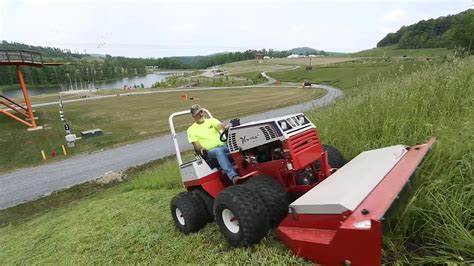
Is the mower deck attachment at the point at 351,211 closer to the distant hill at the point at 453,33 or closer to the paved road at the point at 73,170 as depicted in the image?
the distant hill at the point at 453,33

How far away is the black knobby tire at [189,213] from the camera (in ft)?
15.9

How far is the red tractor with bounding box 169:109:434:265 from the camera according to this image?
292cm

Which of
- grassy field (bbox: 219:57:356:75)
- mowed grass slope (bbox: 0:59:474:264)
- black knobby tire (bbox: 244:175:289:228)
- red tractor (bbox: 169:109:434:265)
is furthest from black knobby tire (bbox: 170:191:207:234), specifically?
grassy field (bbox: 219:57:356:75)

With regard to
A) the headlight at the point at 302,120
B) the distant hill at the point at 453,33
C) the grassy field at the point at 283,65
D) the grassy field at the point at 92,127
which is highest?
the distant hill at the point at 453,33

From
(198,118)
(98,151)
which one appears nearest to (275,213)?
(198,118)

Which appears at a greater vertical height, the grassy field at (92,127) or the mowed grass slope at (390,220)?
the mowed grass slope at (390,220)

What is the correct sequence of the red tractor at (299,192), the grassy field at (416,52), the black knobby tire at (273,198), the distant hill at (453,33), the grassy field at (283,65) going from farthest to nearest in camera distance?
the grassy field at (283,65) → the distant hill at (453,33) → the grassy field at (416,52) → the black knobby tire at (273,198) → the red tractor at (299,192)

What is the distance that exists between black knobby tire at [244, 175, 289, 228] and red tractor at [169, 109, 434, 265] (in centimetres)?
1

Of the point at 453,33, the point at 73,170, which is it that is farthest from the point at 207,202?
the point at 453,33

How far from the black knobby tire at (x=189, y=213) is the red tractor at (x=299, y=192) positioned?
1 centimetres

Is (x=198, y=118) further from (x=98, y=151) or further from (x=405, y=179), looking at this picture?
(x=98, y=151)

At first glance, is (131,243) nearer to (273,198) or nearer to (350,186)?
(273,198)

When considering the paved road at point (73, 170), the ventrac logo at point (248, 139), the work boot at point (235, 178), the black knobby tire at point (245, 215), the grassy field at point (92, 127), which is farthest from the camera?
the grassy field at point (92, 127)

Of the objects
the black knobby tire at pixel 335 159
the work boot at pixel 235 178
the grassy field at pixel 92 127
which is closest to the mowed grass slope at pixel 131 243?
the work boot at pixel 235 178
